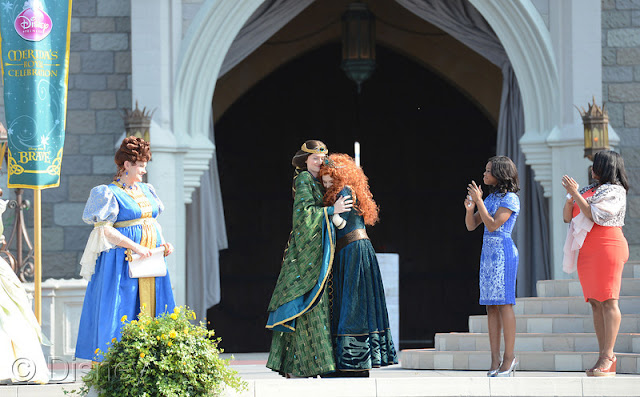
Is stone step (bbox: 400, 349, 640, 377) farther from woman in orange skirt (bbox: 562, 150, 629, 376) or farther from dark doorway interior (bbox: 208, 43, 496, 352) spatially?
dark doorway interior (bbox: 208, 43, 496, 352)

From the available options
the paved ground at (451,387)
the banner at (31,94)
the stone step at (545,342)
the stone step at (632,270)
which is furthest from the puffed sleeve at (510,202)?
the banner at (31,94)

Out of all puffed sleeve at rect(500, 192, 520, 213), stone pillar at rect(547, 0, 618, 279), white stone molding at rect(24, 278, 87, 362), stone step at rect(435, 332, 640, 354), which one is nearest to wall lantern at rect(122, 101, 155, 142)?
white stone molding at rect(24, 278, 87, 362)

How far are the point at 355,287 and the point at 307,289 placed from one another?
0.23m

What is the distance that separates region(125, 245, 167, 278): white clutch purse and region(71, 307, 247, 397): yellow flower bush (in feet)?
2.26

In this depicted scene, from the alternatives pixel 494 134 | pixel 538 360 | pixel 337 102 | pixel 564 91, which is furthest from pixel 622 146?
pixel 337 102

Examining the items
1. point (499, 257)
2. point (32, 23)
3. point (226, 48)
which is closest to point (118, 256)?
point (32, 23)

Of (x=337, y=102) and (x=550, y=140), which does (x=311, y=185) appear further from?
(x=337, y=102)

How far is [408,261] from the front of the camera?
11.4 meters

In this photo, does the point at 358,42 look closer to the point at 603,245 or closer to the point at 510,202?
the point at 510,202

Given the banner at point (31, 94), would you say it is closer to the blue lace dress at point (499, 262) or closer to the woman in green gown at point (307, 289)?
the woman in green gown at point (307, 289)

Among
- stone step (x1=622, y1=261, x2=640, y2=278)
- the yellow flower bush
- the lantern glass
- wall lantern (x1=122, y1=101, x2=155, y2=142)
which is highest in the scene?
wall lantern (x1=122, y1=101, x2=155, y2=142)

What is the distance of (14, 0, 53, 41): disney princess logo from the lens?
18.7 ft

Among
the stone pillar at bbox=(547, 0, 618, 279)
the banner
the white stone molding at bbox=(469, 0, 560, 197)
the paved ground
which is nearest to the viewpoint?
the paved ground

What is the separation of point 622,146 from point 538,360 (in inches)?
102
